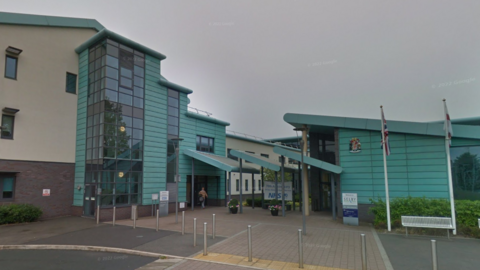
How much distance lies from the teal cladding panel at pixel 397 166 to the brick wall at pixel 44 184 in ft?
52.3

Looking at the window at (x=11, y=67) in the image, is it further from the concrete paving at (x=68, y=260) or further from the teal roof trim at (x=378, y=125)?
the teal roof trim at (x=378, y=125)

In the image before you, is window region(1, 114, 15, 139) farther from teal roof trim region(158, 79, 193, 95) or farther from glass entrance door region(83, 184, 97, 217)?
teal roof trim region(158, 79, 193, 95)

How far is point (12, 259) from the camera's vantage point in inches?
337

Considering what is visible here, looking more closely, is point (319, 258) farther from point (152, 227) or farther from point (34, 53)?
point (34, 53)

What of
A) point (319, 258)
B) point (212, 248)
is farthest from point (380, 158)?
point (212, 248)

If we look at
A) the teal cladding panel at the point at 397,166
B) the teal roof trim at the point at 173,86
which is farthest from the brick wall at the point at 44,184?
the teal cladding panel at the point at 397,166

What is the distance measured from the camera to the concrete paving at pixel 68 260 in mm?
7688

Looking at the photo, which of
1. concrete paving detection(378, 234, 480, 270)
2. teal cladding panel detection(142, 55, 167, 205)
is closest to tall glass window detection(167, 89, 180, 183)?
teal cladding panel detection(142, 55, 167, 205)

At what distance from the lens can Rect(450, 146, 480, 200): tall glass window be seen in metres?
13.1

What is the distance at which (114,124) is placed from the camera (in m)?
16.8

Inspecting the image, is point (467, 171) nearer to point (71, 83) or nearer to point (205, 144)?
point (205, 144)

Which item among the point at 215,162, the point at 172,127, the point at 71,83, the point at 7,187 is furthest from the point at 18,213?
the point at 215,162

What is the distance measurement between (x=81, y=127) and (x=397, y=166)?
18.0 m

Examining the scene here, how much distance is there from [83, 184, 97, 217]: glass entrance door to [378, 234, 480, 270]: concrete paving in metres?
14.4
